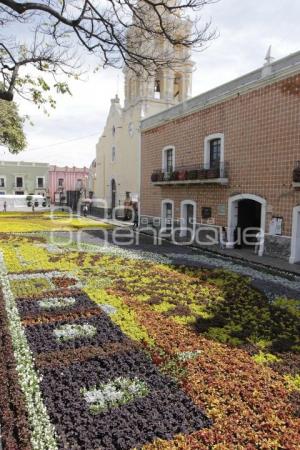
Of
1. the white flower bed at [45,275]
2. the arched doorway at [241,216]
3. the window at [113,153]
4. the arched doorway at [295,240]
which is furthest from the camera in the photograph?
the window at [113,153]

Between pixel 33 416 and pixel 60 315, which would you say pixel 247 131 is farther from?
pixel 33 416

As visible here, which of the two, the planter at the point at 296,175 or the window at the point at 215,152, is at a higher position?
the window at the point at 215,152

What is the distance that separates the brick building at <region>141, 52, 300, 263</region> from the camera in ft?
46.7

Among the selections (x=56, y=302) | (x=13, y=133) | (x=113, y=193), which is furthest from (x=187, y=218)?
(x=113, y=193)

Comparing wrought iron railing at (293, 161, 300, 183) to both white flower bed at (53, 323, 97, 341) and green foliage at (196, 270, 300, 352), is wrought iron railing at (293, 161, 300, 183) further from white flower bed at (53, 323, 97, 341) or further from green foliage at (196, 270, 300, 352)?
white flower bed at (53, 323, 97, 341)

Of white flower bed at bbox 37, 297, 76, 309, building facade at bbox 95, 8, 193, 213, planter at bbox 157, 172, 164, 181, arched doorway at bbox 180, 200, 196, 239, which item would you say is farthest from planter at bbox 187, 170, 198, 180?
white flower bed at bbox 37, 297, 76, 309

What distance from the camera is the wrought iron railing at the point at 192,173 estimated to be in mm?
17750

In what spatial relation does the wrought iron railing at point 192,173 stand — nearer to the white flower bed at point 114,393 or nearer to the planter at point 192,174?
the planter at point 192,174

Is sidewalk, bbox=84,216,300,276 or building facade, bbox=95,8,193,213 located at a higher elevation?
building facade, bbox=95,8,193,213

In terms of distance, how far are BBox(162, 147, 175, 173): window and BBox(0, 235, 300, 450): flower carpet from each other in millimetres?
14216

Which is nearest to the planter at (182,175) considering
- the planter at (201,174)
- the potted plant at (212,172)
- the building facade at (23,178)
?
the planter at (201,174)

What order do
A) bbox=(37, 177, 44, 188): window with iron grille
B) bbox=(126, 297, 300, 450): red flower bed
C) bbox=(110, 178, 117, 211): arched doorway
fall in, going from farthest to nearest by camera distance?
bbox=(37, 177, 44, 188): window with iron grille → bbox=(110, 178, 117, 211): arched doorway → bbox=(126, 297, 300, 450): red flower bed

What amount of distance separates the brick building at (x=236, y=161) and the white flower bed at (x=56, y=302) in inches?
377

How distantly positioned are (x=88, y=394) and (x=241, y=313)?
4.44 m
